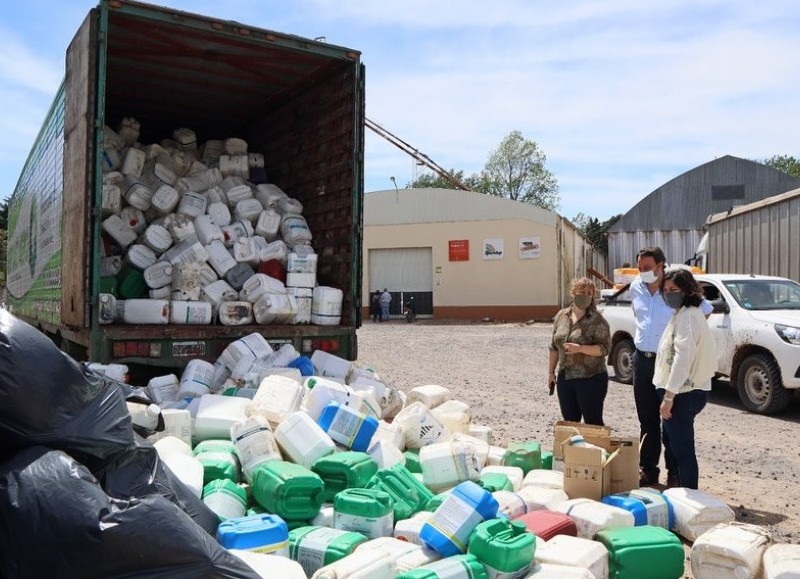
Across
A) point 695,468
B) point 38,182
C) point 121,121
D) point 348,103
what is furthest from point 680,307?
point 38,182

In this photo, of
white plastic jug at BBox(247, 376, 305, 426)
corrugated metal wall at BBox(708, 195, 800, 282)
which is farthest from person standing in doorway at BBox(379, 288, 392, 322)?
white plastic jug at BBox(247, 376, 305, 426)

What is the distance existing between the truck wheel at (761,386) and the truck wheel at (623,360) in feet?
6.61

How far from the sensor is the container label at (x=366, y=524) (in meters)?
3.61

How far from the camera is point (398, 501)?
157 inches

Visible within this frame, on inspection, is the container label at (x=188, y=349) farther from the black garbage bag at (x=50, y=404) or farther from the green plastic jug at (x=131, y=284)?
the black garbage bag at (x=50, y=404)

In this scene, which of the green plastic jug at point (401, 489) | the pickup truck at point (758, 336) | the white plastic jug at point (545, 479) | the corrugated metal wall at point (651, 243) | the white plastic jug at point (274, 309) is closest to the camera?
the green plastic jug at point (401, 489)

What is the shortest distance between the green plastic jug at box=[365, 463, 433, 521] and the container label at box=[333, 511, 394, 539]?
10.0 inches

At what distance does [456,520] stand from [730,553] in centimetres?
126

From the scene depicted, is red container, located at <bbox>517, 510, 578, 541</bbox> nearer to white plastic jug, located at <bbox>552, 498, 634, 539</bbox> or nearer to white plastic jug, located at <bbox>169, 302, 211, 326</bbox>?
white plastic jug, located at <bbox>552, 498, 634, 539</bbox>

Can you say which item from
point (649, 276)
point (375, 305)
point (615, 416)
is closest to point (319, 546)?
point (649, 276)

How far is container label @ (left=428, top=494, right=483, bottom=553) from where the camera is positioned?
336cm

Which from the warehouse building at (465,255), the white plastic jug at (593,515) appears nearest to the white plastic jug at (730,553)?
the white plastic jug at (593,515)

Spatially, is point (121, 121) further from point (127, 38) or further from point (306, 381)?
point (306, 381)

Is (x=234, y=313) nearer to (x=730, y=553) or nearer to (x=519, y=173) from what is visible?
(x=730, y=553)
